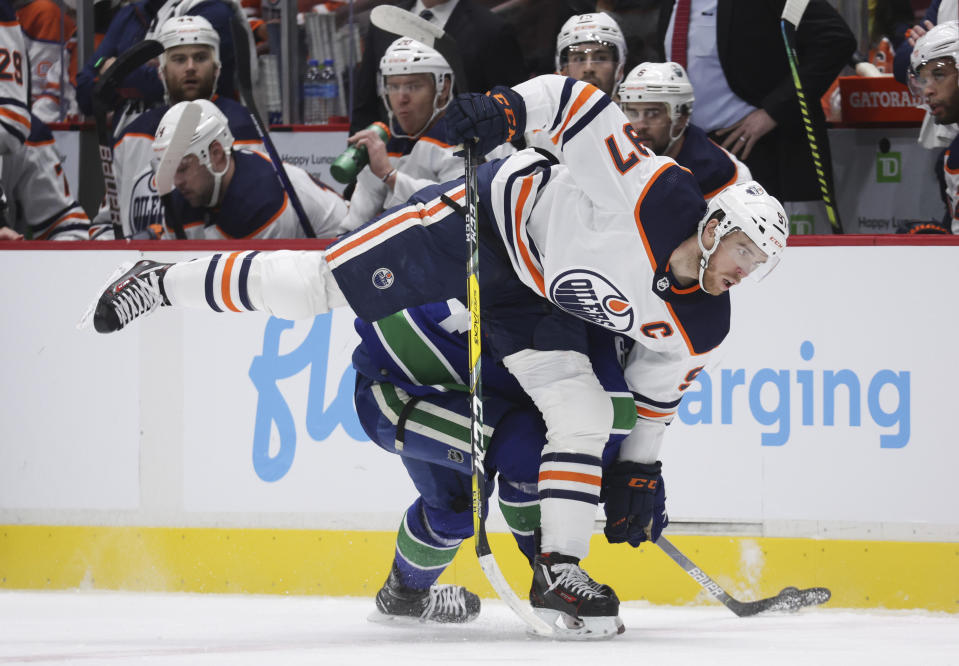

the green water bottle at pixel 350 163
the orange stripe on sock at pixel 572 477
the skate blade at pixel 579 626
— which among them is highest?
the green water bottle at pixel 350 163

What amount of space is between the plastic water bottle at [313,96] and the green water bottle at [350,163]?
1.02 metres

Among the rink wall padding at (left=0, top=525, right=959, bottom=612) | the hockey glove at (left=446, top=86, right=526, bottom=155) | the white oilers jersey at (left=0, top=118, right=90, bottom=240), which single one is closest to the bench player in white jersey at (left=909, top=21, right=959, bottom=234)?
the rink wall padding at (left=0, top=525, right=959, bottom=612)

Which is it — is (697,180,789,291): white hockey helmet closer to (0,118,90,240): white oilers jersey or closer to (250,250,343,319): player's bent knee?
(250,250,343,319): player's bent knee

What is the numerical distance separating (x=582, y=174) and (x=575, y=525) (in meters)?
0.72

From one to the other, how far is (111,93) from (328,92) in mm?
887

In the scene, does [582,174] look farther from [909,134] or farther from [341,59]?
[341,59]

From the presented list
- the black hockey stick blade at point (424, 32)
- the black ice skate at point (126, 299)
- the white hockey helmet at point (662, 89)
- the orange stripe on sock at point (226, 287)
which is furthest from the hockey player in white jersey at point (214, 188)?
the orange stripe on sock at point (226, 287)

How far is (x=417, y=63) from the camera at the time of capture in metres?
4.49

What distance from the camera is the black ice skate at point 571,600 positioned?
285 cm

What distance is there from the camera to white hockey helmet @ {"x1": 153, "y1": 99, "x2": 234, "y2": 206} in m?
4.34

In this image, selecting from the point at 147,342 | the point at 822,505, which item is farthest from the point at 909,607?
the point at 147,342

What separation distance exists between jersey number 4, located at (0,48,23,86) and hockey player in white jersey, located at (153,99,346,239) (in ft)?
2.51

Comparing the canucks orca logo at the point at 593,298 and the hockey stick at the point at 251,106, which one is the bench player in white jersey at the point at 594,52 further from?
the canucks orca logo at the point at 593,298

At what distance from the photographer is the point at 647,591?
3.79 m
